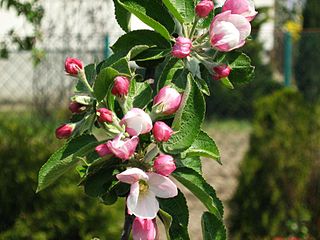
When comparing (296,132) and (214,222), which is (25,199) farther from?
(214,222)

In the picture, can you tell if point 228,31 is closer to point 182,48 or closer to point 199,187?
point 182,48

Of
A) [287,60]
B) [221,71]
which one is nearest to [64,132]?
[221,71]

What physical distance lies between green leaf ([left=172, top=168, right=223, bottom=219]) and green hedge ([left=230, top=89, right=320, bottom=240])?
3549 mm

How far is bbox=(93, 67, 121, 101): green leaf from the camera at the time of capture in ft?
4.22

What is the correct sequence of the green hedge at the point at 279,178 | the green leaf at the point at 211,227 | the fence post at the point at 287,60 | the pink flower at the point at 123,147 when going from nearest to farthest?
the pink flower at the point at 123,147 → the green leaf at the point at 211,227 → the green hedge at the point at 279,178 → the fence post at the point at 287,60

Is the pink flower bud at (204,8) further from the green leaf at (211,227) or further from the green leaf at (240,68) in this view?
the green leaf at (211,227)

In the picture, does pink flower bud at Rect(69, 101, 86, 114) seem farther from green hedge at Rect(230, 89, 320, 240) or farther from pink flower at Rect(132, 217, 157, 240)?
green hedge at Rect(230, 89, 320, 240)

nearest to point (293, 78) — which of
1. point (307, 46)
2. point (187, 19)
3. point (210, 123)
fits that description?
point (307, 46)

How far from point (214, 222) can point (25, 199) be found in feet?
8.69

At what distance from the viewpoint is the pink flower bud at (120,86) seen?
4.27 feet

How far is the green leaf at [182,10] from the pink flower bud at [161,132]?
0.77 ft

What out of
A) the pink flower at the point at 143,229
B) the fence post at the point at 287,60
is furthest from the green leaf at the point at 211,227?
the fence post at the point at 287,60

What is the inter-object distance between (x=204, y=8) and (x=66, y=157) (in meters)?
0.35

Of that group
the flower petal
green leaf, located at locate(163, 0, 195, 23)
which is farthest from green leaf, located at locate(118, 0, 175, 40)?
the flower petal
